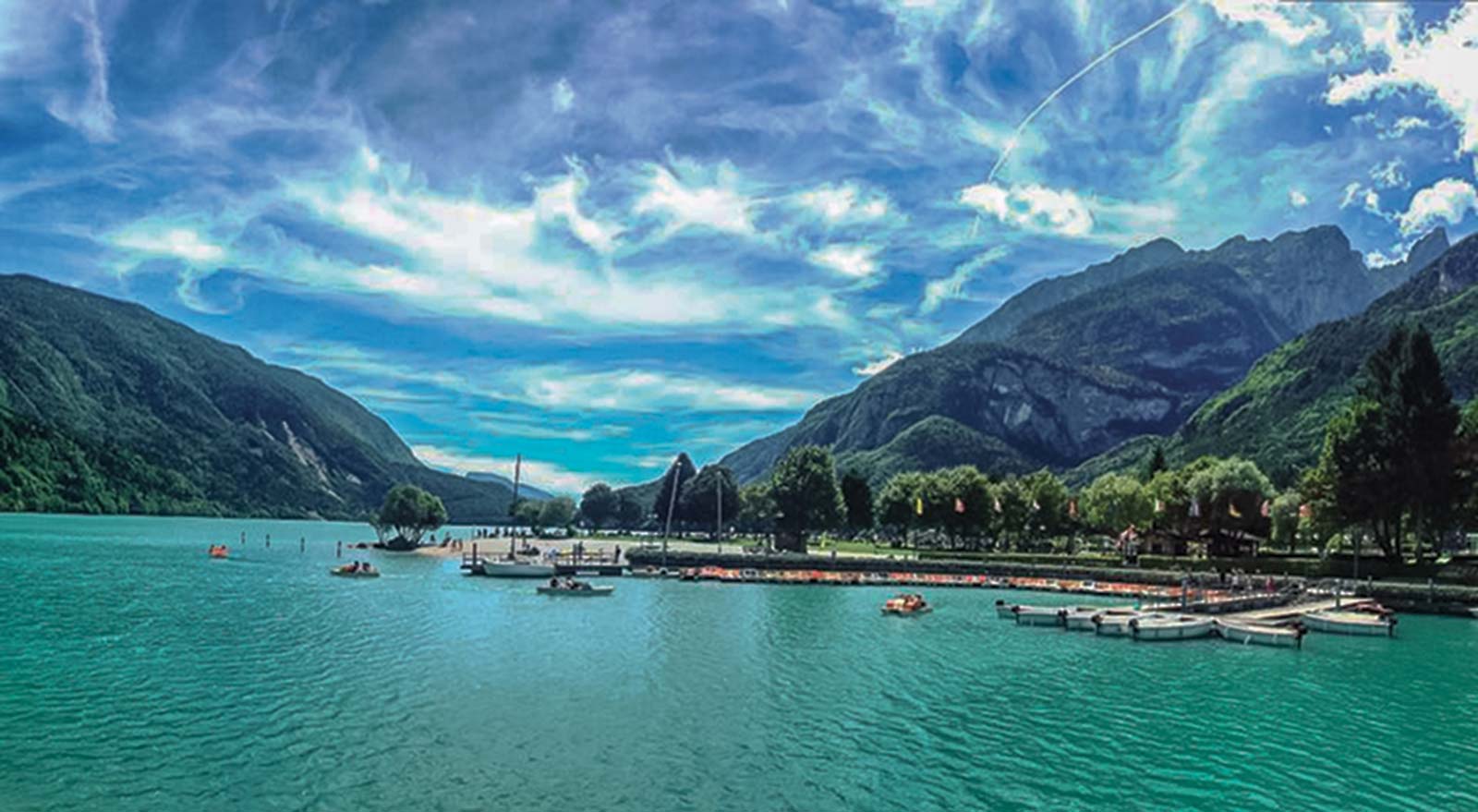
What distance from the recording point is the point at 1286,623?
54.3 meters

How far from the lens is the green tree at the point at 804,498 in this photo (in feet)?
403

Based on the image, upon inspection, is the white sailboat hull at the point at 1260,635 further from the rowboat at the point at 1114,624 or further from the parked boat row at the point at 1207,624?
the rowboat at the point at 1114,624

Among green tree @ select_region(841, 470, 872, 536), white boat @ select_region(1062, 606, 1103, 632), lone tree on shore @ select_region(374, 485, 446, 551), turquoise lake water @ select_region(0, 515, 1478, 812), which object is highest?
green tree @ select_region(841, 470, 872, 536)

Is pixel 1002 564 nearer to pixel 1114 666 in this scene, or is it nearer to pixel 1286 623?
pixel 1286 623

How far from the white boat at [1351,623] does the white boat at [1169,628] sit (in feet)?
27.5

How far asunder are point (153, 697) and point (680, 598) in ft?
149

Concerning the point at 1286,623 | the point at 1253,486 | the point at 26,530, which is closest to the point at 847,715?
the point at 1286,623

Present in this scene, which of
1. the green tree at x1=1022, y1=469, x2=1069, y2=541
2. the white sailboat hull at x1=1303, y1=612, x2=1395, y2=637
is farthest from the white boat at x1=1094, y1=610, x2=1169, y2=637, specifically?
the green tree at x1=1022, y1=469, x2=1069, y2=541

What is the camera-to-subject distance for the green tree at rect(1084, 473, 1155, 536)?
11119 centimetres

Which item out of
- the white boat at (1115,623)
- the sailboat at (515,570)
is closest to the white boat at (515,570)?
the sailboat at (515,570)

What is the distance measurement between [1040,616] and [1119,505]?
6507 cm

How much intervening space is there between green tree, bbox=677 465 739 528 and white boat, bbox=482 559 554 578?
75886 millimetres

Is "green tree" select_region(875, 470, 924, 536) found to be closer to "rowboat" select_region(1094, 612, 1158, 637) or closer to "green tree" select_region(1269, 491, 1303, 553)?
"green tree" select_region(1269, 491, 1303, 553)

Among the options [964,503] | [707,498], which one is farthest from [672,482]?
[964,503]
